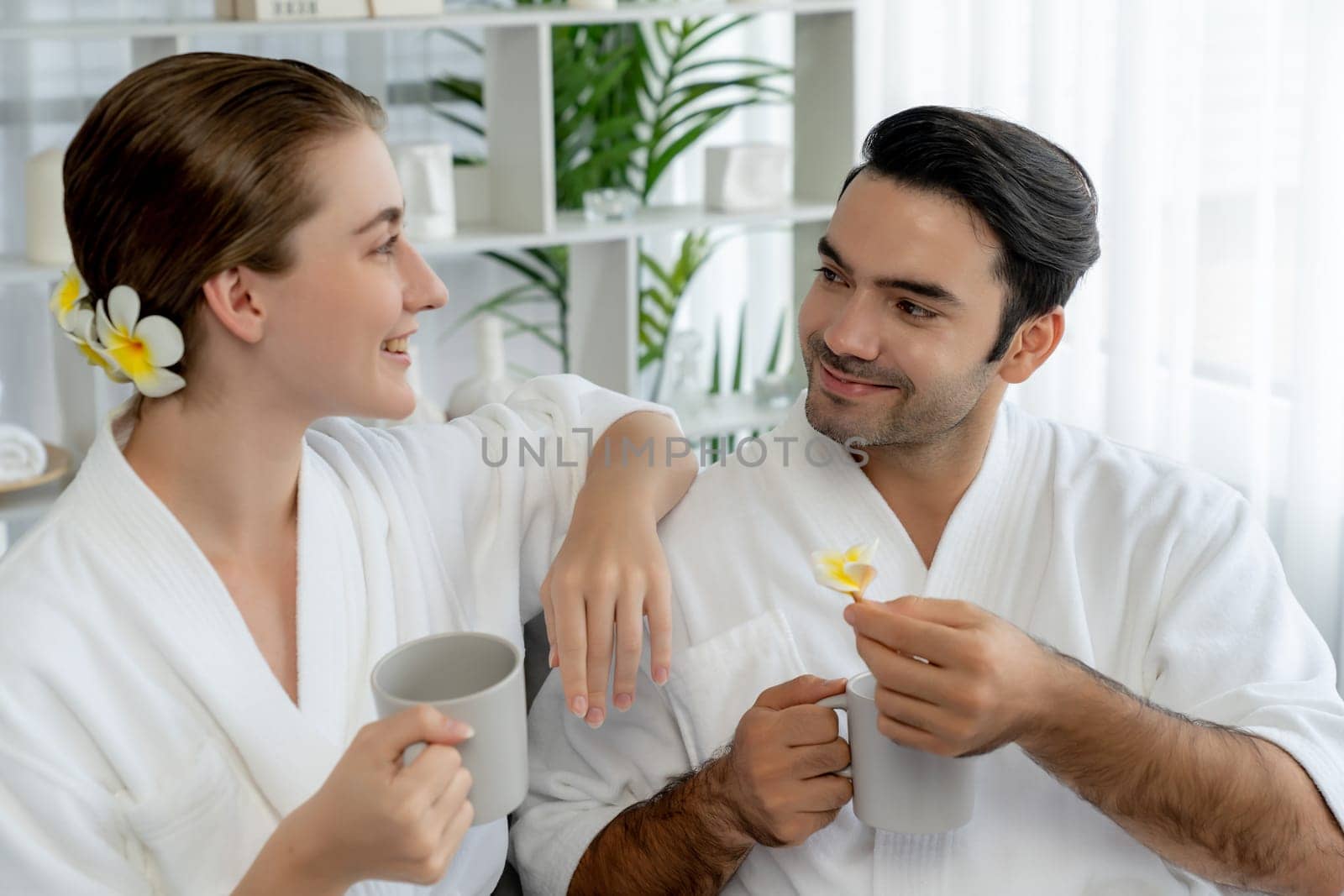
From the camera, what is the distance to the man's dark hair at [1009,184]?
1.60 m

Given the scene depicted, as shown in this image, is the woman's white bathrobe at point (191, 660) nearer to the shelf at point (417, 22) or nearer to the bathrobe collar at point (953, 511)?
the bathrobe collar at point (953, 511)

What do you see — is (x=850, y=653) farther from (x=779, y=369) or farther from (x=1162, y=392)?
(x=779, y=369)

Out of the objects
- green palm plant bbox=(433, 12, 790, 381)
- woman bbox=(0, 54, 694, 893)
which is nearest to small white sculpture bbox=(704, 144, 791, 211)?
green palm plant bbox=(433, 12, 790, 381)

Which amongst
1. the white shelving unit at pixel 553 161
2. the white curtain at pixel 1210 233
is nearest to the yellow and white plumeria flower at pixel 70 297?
the white shelving unit at pixel 553 161

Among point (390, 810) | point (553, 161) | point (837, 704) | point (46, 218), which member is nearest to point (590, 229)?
point (553, 161)

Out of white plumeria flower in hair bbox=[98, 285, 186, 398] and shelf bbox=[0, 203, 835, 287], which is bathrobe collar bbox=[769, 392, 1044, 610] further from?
shelf bbox=[0, 203, 835, 287]

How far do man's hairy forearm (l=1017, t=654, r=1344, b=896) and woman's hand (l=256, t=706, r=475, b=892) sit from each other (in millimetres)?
589

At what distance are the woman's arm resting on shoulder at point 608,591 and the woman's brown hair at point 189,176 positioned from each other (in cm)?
43

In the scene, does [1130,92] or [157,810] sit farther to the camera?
[1130,92]

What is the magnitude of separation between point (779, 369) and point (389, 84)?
1.45 metres

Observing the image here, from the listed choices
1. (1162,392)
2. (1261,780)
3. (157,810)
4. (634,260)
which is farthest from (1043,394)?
(157,810)

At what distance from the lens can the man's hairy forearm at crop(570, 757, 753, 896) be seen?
1.45 meters

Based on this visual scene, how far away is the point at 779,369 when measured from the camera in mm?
4336

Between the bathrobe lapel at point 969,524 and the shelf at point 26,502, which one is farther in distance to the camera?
the shelf at point 26,502
